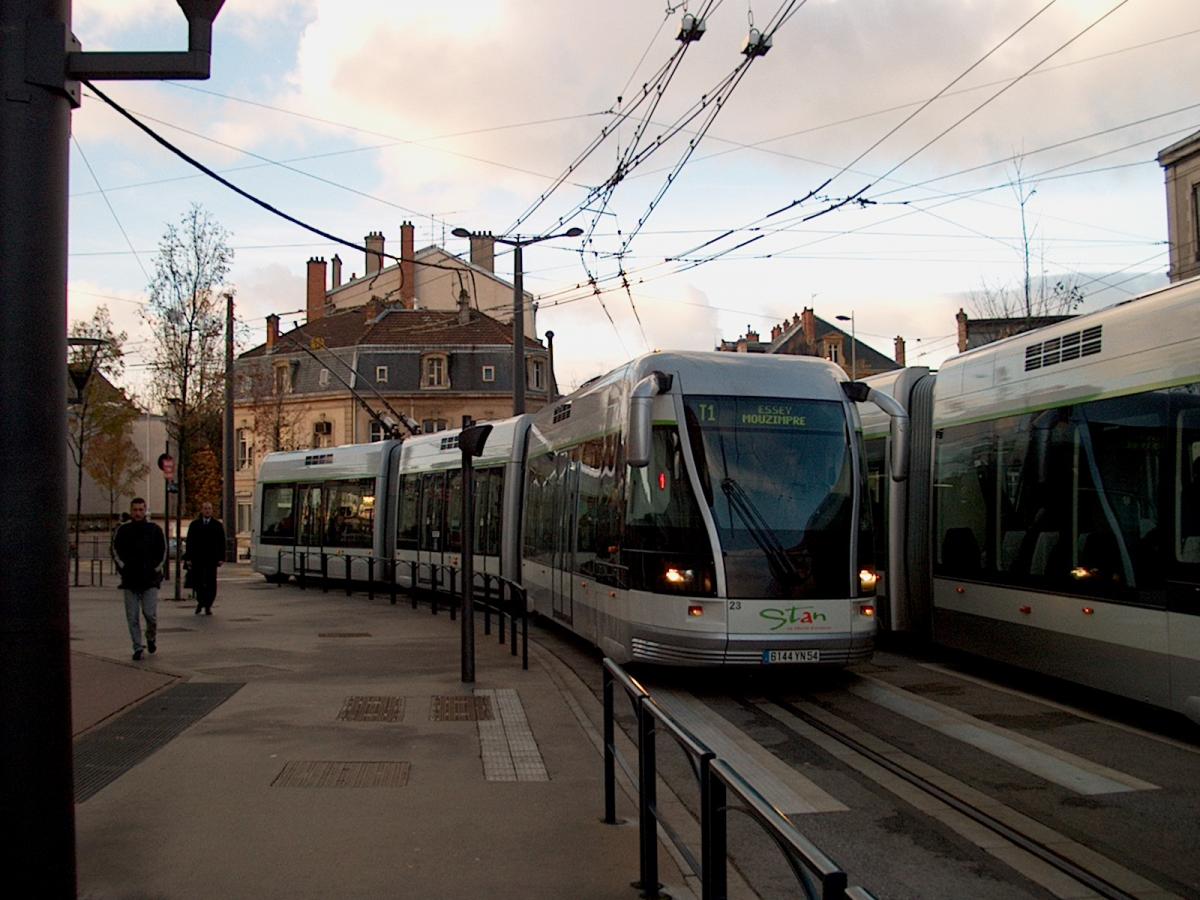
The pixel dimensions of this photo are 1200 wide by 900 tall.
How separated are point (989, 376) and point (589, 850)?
24.2ft

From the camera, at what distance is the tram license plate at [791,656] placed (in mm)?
10922

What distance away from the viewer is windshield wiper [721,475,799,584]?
36.0ft

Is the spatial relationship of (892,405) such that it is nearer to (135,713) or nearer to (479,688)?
(479,688)

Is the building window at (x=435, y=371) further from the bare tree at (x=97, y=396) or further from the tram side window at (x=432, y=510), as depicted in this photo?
the tram side window at (x=432, y=510)

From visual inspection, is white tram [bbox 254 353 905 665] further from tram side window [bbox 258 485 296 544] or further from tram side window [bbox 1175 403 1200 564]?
tram side window [bbox 258 485 296 544]

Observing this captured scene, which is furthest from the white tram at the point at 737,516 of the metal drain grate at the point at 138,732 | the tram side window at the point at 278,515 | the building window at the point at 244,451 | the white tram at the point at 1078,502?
the building window at the point at 244,451

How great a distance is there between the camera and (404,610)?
21.6 m

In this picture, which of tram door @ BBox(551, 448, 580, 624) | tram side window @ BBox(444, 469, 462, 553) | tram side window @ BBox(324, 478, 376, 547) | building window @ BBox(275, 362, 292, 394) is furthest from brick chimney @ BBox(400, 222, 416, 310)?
tram door @ BBox(551, 448, 580, 624)

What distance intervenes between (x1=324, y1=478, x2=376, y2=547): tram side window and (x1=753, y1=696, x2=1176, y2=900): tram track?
18.5 m

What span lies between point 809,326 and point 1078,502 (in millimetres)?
69656

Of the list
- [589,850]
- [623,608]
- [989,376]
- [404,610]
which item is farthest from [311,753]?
[404,610]

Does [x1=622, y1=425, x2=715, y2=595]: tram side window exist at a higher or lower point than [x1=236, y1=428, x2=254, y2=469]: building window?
lower

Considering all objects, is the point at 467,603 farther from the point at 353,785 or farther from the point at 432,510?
the point at 432,510

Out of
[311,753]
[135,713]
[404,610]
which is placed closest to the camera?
[311,753]
